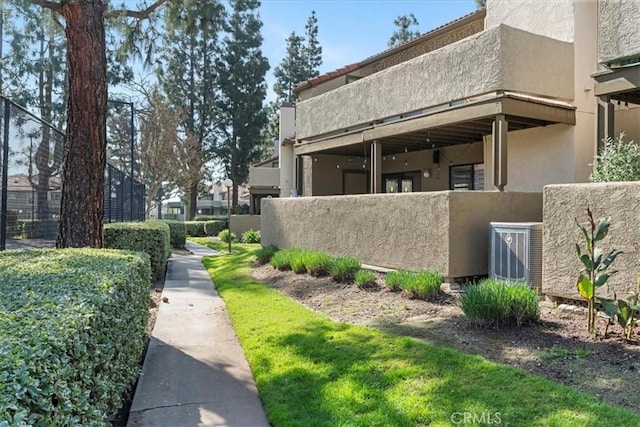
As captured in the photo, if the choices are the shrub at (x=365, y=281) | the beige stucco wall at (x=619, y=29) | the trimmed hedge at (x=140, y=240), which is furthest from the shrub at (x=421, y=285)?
the trimmed hedge at (x=140, y=240)

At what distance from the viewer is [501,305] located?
523cm

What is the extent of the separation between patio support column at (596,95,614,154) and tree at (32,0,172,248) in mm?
8296

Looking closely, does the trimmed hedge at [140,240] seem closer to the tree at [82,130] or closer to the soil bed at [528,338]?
the tree at [82,130]

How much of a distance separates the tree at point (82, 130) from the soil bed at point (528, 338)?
3.74 meters

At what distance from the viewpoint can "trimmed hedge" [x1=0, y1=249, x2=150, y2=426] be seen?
6.15 ft

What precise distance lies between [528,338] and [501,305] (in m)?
0.41

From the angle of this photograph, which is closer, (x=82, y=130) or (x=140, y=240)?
(x=82, y=130)

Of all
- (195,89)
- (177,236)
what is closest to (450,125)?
(177,236)

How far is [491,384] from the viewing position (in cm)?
405

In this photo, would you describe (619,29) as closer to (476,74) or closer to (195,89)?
(476,74)

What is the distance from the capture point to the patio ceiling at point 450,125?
9.20 meters

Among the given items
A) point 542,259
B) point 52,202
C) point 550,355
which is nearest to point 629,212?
point 542,259

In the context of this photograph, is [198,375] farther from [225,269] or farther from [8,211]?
[225,269]

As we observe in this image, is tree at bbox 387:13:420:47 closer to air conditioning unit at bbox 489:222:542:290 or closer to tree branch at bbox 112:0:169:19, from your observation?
tree branch at bbox 112:0:169:19
